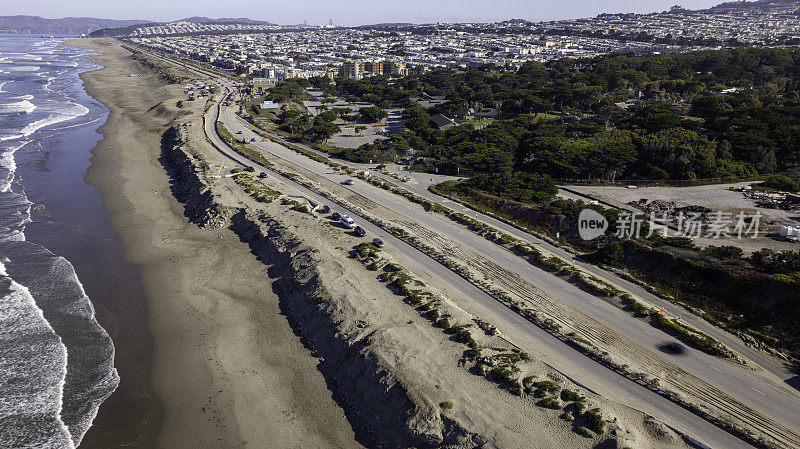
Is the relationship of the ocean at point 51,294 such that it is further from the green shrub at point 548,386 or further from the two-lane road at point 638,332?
the two-lane road at point 638,332

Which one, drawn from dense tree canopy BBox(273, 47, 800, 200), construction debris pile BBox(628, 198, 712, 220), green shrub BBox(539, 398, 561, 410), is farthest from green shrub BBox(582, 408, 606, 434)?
dense tree canopy BBox(273, 47, 800, 200)

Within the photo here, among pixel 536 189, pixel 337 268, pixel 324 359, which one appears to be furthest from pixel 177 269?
pixel 536 189

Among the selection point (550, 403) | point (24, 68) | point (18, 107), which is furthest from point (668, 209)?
point (24, 68)

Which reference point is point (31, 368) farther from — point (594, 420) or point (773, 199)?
point (773, 199)

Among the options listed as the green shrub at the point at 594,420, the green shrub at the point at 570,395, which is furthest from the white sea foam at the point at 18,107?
the green shrub at the point at 594,420

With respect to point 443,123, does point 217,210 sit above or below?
below

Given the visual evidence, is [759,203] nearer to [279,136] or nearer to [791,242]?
[791,242]

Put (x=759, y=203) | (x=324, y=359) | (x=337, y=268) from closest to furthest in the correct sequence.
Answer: (x=324, y=359), (x=337, y=268), (x=759, y=203)
